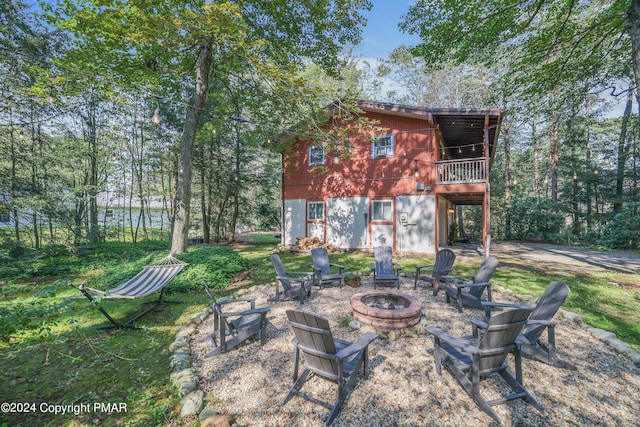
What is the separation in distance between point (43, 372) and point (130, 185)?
44.6 feet

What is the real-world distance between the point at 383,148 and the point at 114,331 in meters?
10.4

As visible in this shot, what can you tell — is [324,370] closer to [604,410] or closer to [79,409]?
[79,409]

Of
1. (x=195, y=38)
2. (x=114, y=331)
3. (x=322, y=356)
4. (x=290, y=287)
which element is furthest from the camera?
(x=195, y=38)

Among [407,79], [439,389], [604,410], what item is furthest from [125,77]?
[407,79]

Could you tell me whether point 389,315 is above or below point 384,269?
below

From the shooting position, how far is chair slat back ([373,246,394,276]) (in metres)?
5.91

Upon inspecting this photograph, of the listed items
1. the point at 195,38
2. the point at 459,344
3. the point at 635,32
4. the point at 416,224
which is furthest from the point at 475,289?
the point at 195,38

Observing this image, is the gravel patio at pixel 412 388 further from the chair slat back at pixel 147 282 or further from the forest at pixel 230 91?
the forest at pixel 230 91

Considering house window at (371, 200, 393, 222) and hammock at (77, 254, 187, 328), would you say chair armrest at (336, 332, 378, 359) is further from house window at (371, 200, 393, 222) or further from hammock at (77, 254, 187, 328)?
house window at (371, 200, 393, 222)

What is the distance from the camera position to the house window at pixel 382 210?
10811 millimetres

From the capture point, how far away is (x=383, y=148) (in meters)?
10.9

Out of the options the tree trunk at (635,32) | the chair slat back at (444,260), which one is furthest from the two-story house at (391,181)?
the chair slat back at (444,260)

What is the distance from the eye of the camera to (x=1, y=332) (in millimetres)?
1650

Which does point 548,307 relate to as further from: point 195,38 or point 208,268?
point 195,38
